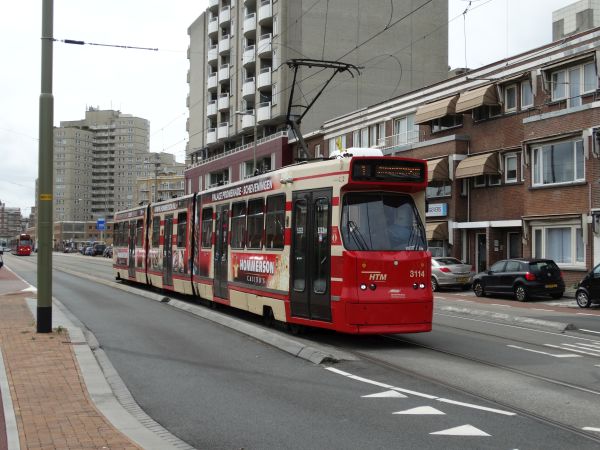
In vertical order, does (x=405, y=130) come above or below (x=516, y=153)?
above

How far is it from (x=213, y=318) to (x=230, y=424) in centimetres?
863

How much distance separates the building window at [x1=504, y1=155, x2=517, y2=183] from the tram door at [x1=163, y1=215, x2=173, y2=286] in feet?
54.0

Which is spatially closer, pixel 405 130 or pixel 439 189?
pixel 439 189

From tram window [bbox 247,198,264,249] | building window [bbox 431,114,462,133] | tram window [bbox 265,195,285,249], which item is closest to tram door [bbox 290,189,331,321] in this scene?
tram window [bbox 265,195,285,249]

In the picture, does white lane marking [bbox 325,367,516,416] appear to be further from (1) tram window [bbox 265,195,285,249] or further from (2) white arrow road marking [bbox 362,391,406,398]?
(1) tram window [bbox 265,195,285,249]

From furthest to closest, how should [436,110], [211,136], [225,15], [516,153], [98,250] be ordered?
[98,250], [211,136], [225,15], [436,110], [516,153]

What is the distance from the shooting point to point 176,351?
11031mm

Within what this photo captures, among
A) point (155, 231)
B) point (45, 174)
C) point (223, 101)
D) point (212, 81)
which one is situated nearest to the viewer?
point (45, 174)

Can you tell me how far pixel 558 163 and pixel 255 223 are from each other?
17.2m

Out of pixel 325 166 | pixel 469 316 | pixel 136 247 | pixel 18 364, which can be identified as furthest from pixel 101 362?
pixel 136 247

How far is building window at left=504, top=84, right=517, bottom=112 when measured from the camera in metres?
30.2

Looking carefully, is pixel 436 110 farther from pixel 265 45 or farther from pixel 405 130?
pixel 265 45

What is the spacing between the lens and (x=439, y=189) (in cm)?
3438

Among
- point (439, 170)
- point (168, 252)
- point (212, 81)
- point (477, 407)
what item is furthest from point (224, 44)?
point (477, 407)
